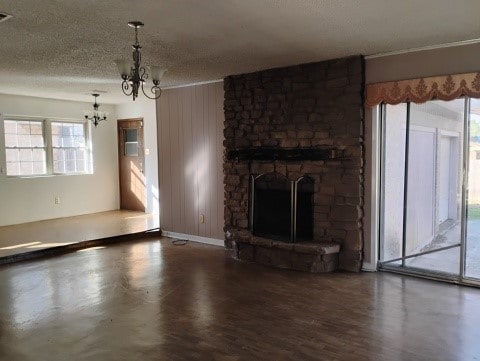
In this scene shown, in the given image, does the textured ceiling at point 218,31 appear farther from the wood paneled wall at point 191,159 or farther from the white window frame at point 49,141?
Answer: the white window frame at point 49,141

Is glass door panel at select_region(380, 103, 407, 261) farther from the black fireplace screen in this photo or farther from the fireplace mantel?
the black fireplace screen

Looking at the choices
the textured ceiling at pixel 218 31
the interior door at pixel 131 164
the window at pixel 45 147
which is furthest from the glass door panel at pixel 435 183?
the window at pixel 45 147

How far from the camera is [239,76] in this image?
5.60 metres

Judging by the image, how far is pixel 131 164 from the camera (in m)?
9.00

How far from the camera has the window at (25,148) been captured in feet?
24.5

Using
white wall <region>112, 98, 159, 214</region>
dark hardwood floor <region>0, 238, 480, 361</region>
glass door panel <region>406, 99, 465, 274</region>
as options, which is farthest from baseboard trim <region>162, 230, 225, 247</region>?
glass door panel <region>406, 99, 465, 274</region>

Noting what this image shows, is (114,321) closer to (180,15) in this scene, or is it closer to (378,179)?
(180,15)

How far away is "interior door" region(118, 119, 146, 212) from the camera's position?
878 cm

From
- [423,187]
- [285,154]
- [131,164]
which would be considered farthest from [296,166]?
[131,164]

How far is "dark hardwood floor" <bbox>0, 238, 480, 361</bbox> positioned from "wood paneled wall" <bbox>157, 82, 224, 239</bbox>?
1314 mm

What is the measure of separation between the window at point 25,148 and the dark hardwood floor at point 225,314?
3073mm

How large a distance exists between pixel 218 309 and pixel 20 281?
2.35 metres

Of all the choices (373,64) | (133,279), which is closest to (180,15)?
(373,64)

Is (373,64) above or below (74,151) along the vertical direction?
above
